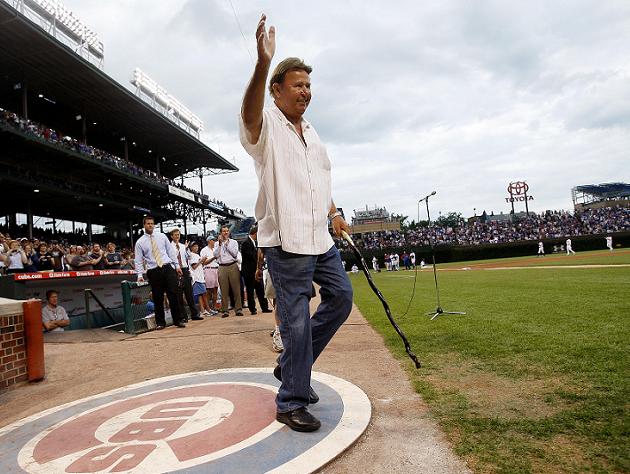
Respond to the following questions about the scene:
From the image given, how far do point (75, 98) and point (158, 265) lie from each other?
83.4 feet

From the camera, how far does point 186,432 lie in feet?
8.01

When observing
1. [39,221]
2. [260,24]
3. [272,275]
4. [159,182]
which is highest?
[159,182]

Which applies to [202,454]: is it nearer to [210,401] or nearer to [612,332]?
[210,401]

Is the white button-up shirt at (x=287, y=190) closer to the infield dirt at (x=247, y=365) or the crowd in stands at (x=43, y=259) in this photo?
the infield dirt at (x=247, y=365)

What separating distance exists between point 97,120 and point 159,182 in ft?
20.1

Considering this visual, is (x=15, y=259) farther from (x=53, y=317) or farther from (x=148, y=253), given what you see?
→ (x=148, y=253)

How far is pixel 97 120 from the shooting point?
1211 inches

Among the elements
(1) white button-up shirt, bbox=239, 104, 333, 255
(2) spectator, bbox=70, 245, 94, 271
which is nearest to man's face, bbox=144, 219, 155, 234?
(1) white button-up shirt, bbox=239, 104, 333, 255

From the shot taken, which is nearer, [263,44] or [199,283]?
[263,44]

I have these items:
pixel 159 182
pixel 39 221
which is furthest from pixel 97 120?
pixel 39 221

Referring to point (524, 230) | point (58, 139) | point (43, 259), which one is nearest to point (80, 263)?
point (43, 259)

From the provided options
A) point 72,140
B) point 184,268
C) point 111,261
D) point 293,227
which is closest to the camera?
point 293,227

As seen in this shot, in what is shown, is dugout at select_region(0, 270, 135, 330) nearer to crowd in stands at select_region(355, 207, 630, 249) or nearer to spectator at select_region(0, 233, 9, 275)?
spectator at select_region(0, 233, 9, 275)

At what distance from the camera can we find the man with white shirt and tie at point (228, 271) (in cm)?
907
